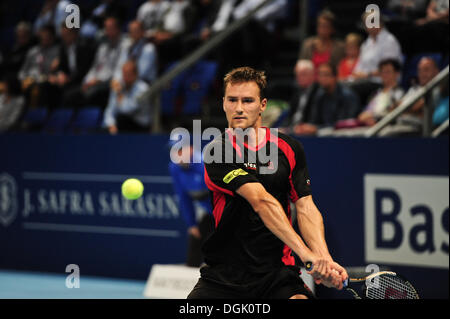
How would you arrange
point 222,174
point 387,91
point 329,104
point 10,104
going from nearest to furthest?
point 222,174
point 387,91
point 329,104
point 10,104

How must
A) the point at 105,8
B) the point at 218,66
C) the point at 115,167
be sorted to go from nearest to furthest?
the point at 115,167 < the point at 218,66 < the point at 105,8

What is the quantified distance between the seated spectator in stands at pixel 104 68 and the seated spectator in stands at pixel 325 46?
286 cm

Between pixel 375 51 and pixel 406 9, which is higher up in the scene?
pixel 406 9

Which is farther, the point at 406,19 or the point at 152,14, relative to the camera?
the point at 152,14

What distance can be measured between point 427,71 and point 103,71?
203 inches

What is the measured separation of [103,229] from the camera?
9.76 m

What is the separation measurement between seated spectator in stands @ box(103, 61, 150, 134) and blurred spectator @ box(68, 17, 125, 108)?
0.89m

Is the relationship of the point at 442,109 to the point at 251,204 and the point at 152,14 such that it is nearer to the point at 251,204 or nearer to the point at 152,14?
the point at 251,204

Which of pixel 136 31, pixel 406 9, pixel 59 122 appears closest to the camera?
pixel 406 9

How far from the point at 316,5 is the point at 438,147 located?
157 inches

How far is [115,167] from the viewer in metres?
9.71

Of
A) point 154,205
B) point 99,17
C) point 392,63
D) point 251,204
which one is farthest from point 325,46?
point 251,204
